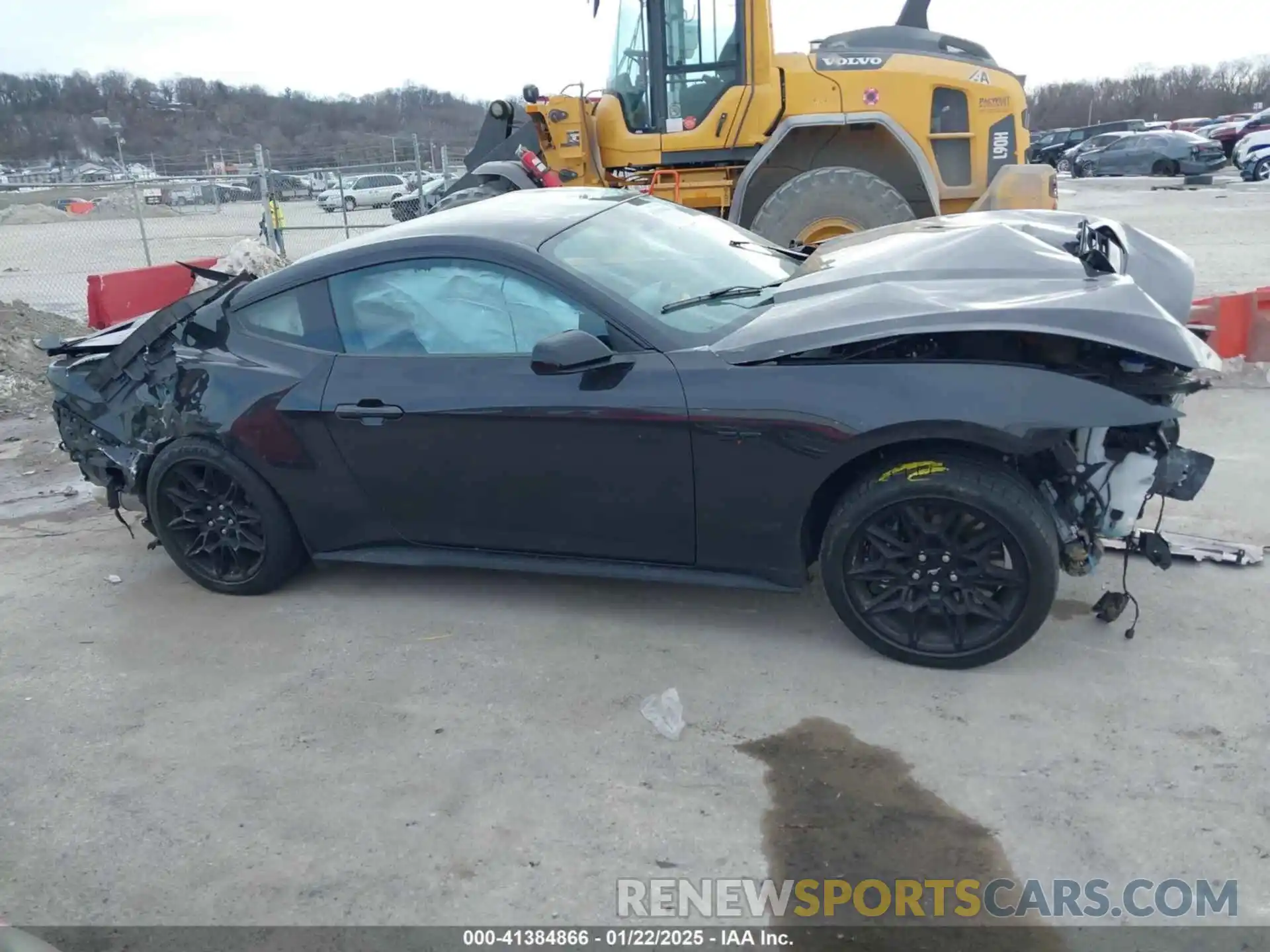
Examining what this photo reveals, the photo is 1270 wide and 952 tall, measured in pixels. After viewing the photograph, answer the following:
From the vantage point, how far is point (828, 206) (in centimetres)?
775

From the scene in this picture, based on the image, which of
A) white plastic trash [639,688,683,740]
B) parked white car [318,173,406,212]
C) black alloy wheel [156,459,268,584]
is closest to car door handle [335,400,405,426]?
black alloy wheel [156,459,268,584]

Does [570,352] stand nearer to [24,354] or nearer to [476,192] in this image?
[476,192]

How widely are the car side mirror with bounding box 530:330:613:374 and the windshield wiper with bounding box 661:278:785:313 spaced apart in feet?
1.18

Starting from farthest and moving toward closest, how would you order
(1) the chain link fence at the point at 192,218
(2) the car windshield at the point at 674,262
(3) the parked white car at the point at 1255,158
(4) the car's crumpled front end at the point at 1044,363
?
(3) the parked white car at the point at 1255,158, (1) the chain link fence at the point at 192,218, (2) the car windshield at the point at 674,262, (4) the car's crumpled front end at the point at 1044,363

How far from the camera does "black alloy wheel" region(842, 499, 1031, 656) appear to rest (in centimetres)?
322

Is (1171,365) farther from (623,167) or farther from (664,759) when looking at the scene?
(623,167)

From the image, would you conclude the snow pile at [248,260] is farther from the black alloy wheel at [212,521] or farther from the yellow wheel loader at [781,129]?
the black alloy wheel at [212,521]

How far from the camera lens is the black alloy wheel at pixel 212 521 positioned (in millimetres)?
4188

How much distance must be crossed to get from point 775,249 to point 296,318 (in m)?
2.24

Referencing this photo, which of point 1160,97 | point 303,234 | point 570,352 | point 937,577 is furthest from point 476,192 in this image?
point 1160,97

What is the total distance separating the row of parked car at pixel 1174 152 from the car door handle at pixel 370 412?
23371mm

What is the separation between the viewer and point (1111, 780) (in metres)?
2.80

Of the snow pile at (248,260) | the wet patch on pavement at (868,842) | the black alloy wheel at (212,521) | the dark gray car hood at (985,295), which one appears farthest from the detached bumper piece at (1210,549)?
the snow pile at (248,260)

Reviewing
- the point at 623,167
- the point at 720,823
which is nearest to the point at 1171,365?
the point at 720,823
